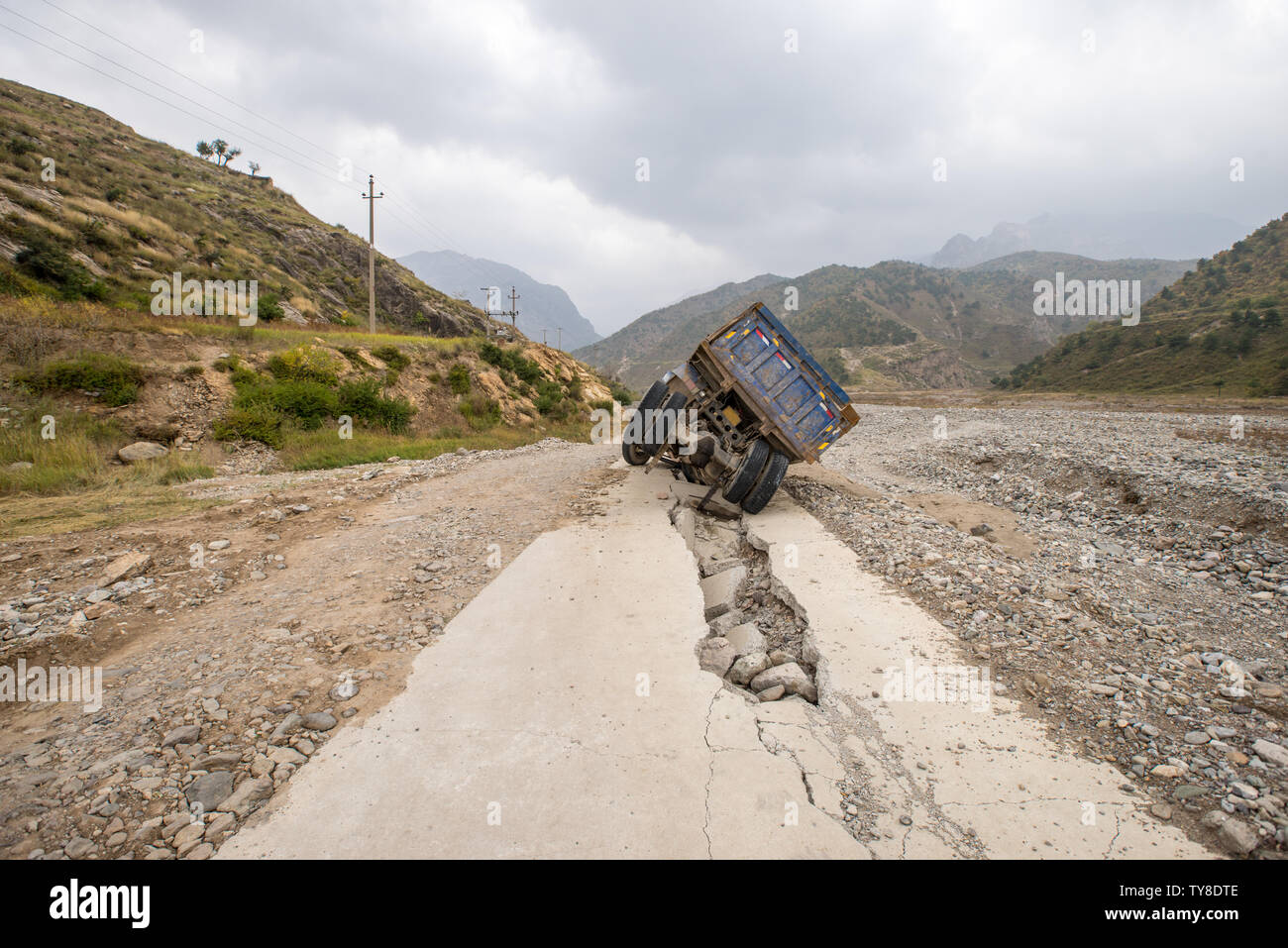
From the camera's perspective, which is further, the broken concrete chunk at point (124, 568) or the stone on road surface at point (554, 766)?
the broken concrete chunk at point (124, 568)

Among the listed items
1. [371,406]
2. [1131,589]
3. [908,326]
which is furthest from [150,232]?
[908,326]

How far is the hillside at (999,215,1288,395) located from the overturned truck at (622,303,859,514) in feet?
102

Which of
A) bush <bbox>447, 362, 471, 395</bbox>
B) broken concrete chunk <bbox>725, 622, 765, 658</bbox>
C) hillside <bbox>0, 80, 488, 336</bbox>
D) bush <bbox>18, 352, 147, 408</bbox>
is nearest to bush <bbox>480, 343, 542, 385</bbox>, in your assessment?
bush <bbox>447, 362, 471, 395</bbox>

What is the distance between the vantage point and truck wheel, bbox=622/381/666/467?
8.43 metres

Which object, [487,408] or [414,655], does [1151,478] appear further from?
[487,408]

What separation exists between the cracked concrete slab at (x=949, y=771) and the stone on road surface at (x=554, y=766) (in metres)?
0.43

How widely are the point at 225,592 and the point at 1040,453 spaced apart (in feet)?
44.8

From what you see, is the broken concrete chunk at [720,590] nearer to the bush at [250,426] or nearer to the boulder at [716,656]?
the boulder at [716,656]

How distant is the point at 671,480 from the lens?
9.52 meters

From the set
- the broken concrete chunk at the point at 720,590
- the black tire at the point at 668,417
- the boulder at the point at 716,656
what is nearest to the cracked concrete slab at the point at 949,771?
the boulder at the point at 716,656

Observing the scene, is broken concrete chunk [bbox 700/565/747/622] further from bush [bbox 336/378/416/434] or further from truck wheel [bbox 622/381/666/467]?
bush [bbox 336/378/416/434]

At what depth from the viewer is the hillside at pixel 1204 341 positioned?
2936cm
